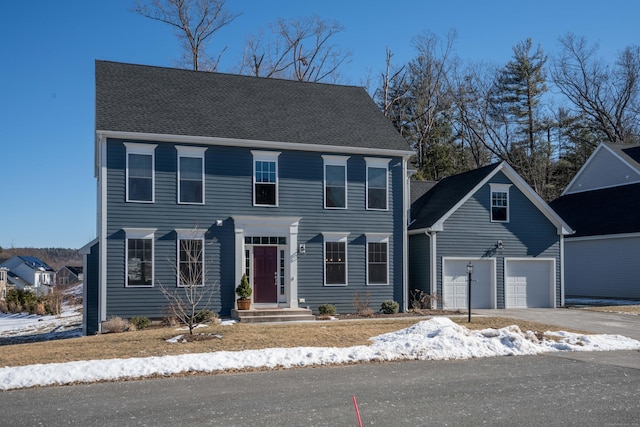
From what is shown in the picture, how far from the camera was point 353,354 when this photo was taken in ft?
44.9

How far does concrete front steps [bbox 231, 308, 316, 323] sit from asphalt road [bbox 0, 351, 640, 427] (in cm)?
717

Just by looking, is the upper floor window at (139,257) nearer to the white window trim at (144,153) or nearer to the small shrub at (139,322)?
the white window trim at (144,153)

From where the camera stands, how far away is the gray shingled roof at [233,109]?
2072 cm

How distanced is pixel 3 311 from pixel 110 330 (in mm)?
20620

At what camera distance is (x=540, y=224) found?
82.1 ft

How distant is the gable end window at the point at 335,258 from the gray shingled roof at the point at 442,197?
358 centimetres

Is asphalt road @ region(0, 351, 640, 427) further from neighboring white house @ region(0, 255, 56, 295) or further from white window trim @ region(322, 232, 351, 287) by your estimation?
neighboring white house @ region(0, 255, 56, 295)

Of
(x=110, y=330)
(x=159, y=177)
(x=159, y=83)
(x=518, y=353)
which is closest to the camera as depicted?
(x=518, y=353)

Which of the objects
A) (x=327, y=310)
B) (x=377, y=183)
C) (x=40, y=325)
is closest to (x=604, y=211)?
(x=377, y=183)

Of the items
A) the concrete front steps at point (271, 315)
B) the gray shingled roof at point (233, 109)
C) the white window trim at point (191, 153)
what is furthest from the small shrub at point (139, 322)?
the gray shingled roof at point (233, 109)

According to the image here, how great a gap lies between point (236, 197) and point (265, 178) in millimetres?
1176

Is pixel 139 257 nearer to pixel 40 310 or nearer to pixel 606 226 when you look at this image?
pixel 40 310

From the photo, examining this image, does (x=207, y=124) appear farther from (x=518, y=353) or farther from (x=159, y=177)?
(x=518, y=353)

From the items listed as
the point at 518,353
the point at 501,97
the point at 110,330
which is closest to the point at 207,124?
the point at 110,330
